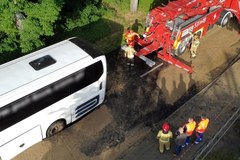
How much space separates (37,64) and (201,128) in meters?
5.64

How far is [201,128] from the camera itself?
418 inches

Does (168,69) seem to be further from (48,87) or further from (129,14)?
(48,87)

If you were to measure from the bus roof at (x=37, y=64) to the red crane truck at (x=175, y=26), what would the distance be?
14.4 ft

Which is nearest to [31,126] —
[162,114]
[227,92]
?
[162,114]

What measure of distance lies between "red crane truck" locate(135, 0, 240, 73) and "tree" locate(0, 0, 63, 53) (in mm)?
4171

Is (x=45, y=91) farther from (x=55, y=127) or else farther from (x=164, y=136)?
(x=164, y=136)

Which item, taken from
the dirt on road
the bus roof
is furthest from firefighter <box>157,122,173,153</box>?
the bus roof

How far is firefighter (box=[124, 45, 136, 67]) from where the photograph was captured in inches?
570

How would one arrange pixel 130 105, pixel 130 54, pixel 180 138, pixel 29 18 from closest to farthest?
pixel 180 138 < pixel 29 18 < pixel 130 105 < pixel 130 54

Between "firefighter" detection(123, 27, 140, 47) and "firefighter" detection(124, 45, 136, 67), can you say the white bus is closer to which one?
"firefighter" detection(124, 45, 136, 67)

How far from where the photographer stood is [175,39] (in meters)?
14.3

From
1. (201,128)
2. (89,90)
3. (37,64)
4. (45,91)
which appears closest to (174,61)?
(201,128)

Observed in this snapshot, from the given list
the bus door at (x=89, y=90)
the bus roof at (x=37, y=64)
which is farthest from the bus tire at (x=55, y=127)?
the bus roof at (x=37, y=64)

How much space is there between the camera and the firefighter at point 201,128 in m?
10.4
